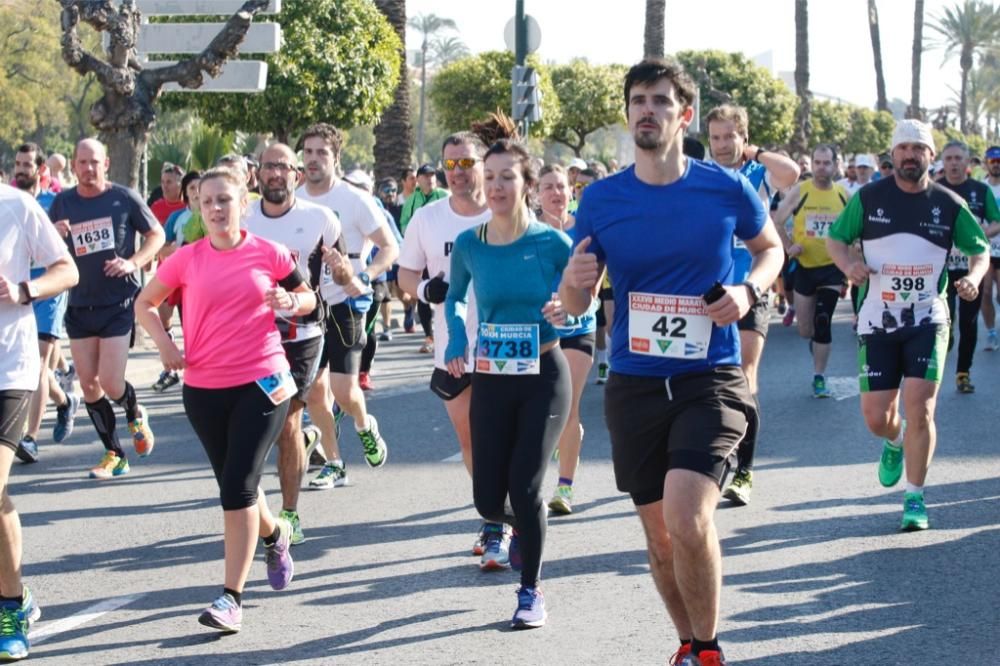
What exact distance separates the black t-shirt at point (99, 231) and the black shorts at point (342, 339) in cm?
159

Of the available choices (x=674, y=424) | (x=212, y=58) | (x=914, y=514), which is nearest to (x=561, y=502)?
(x=914, y=514)

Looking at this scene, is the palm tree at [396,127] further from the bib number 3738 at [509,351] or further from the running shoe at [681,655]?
the running shoe at [681,655]

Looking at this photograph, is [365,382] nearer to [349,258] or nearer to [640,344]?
[349,258]

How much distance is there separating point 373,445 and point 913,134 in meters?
3.61

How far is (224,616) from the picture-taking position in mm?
5898

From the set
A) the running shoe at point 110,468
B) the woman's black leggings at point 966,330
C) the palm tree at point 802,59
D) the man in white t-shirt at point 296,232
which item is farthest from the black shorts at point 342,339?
the palm tree at point 802,59

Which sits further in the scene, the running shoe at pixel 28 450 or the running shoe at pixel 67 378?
the running shoe at pixel 67 378

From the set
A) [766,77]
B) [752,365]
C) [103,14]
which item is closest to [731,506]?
[752,365]

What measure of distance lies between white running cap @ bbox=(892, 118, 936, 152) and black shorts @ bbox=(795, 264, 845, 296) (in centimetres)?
461

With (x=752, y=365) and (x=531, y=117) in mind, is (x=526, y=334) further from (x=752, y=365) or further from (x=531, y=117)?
(x=531, y=117)

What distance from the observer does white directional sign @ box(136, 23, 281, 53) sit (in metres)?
15.9

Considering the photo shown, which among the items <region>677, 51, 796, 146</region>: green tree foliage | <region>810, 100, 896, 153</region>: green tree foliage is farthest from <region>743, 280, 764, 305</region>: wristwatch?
<region>810, 100, 896, 153</region>: green tree foliage

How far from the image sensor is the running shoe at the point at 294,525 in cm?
747

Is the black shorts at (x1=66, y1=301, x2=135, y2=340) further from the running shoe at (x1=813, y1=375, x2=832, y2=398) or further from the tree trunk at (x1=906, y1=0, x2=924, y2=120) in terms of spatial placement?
the tree trunk at (x1=906, y1=0, x2=924, y2=120)
